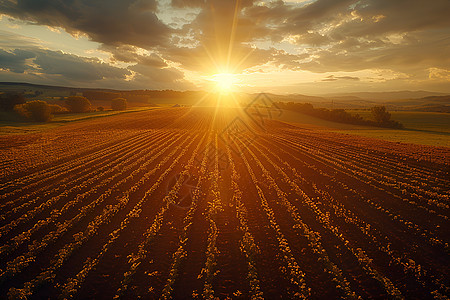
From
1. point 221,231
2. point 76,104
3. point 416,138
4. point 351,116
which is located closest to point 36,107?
point 76,104

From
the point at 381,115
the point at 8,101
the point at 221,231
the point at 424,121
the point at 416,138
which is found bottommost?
the point at 221,231

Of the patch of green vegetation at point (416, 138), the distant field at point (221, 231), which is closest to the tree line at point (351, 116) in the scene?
the patch of green vegetation at point (416, 138)

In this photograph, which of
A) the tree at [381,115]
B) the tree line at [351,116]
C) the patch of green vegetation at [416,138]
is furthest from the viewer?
the tree at [381,115]

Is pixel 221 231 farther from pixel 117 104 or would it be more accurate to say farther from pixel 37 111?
pixel 117 104

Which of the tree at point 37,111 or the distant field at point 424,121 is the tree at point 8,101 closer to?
the tree at point 37,111

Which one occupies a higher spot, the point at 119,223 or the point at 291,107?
the point at 291,107

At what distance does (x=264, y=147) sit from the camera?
30312 millimetres

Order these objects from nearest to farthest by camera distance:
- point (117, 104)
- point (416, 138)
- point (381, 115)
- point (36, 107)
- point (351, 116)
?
1. point (416, 138)
2. point (36, 107)
3. point (381, 115)
4. point (351, 116)
5. point (117, 104)

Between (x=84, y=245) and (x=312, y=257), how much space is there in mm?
9421

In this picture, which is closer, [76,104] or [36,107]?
[36,107]

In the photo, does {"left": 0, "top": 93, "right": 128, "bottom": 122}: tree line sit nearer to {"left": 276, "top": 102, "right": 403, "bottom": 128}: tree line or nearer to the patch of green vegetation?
the patch of green vegetation

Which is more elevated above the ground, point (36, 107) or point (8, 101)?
point (8, 101)

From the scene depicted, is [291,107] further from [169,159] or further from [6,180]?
[6,180]

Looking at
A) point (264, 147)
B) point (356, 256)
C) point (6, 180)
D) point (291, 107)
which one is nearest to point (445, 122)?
point (291, 107)
